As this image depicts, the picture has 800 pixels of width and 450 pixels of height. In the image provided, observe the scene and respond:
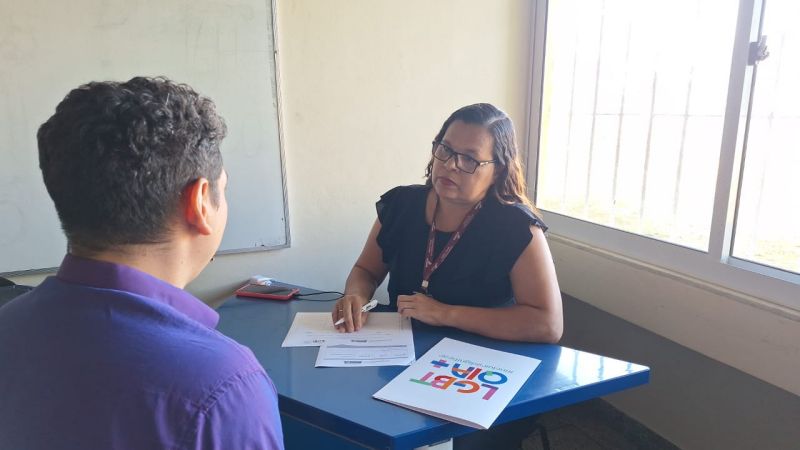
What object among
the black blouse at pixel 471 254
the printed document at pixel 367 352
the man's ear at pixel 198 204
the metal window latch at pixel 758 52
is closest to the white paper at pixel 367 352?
the printed document at pixel 367 352

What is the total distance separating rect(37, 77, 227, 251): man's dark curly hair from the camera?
638mm

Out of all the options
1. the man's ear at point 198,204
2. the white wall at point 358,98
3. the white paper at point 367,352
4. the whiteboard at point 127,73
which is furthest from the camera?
the white wall at point 358,98

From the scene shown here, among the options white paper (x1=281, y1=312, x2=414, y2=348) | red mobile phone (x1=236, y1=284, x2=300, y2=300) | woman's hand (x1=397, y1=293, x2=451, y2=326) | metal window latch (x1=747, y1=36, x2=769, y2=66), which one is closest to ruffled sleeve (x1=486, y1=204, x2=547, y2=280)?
woman's hand (x1=397, y1=293, x2=451, y2=326)

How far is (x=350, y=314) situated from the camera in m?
1.56

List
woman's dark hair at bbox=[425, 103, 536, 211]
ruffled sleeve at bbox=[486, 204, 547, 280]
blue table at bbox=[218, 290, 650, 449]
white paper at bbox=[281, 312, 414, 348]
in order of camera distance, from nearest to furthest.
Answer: blue table at bbox=[218, 290, 650, 449] < white paper at bbox=[281, 312, 414, 348] < ruffled sleeve at bbox=[486, 204, 547, 280] < woman's dark hair at bbox=[425, 103, 536, 211]

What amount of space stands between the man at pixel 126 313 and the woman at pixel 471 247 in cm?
92

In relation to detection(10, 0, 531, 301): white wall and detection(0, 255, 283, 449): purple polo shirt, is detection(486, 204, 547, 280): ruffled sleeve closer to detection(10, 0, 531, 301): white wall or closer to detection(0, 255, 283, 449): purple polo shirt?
detection(10, 0, 531, 301): white wall

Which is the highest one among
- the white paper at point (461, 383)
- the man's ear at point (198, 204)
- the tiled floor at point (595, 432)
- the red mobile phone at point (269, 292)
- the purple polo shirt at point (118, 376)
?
the man's ear at point (198, 204)

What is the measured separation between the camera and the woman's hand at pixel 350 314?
5.08ft

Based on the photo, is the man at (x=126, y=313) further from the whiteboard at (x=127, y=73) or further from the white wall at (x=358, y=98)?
the white wall at (x=358, y=98)

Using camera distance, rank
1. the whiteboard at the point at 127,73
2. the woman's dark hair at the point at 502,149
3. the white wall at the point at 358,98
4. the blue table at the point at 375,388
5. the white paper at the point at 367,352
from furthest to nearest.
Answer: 1. the white wall at the point at 358,98
2. the whiteboard at the point at 127,73
3. the woman's dark hair at the point at 502,149
4. the white paper at the point at 367,352
5. the blue table at the point at 375,388

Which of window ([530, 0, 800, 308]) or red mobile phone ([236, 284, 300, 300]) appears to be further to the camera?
red mobile phone ([236, 284, 300, 300])

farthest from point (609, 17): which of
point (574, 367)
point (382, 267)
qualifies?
point (574, 367)

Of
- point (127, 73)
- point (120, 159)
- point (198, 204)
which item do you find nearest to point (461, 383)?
point (198, 204)
